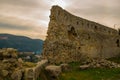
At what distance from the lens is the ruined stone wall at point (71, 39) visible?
1420 inches

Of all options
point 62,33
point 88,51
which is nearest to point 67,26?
point 62,33

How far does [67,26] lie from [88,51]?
671 centimetres

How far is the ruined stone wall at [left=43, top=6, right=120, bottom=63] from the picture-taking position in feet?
118

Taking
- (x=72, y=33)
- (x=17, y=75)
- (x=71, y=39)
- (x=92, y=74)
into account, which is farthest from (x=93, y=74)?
(x=72, y=33)

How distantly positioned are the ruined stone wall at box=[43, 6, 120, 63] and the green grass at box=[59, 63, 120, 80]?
564 centimetres

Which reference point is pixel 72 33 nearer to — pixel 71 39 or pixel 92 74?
pixel 71 39

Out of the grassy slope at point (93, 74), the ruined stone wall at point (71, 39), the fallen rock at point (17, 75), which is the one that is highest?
the ruined stone wall at point (71, 39)

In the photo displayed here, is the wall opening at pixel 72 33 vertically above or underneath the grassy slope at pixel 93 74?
above

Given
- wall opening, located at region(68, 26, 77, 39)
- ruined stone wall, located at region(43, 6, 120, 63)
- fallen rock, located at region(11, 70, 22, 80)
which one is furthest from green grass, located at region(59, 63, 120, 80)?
wall opening, located at region(68, 26, 77, 39)

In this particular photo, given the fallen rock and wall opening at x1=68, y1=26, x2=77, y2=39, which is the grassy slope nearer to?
the fallen rock

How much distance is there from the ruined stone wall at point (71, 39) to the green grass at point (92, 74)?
564cm

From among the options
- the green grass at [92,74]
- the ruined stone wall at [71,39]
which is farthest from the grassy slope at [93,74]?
the ruined stone wall at [71,39]

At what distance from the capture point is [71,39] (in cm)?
3912

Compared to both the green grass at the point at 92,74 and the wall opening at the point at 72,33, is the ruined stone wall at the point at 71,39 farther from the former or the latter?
the green grass at the point at 92,74
